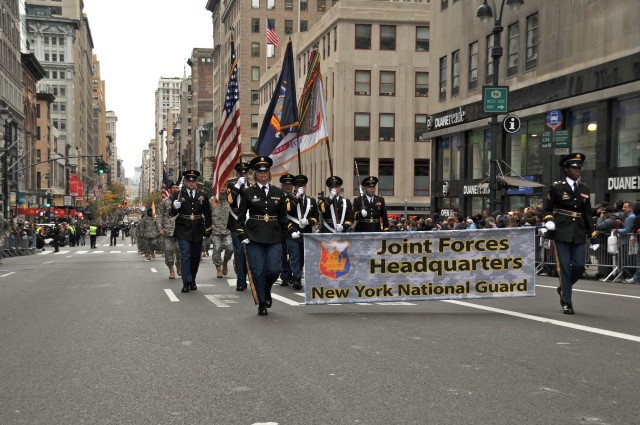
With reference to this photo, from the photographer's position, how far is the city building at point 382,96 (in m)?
58.9

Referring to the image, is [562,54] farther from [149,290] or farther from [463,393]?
[463,393]

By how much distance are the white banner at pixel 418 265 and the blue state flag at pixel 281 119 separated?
6.27 meters

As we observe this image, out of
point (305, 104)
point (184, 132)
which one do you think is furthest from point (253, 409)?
point (184, 132)

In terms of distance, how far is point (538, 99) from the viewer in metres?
31.9

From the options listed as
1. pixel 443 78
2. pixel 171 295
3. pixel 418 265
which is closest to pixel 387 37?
pixel 443 78

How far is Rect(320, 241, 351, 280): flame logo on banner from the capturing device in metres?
10.3

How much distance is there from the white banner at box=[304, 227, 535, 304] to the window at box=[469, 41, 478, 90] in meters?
28.0

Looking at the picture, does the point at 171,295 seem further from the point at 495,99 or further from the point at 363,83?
the point at 363,83

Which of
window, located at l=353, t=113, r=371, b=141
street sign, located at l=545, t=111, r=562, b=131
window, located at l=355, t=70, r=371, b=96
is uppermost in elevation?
window, located at l=355, t=70, r=371, b=96

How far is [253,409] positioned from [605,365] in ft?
10.6

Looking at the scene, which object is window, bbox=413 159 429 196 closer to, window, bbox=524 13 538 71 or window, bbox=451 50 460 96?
window, bbox=451 50 460 96

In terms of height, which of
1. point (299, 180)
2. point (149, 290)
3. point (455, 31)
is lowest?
point (149, 290)

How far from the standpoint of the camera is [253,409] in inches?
207

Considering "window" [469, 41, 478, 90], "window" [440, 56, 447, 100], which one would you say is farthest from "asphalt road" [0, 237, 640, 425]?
"window" [440, 56, 447, 100]
